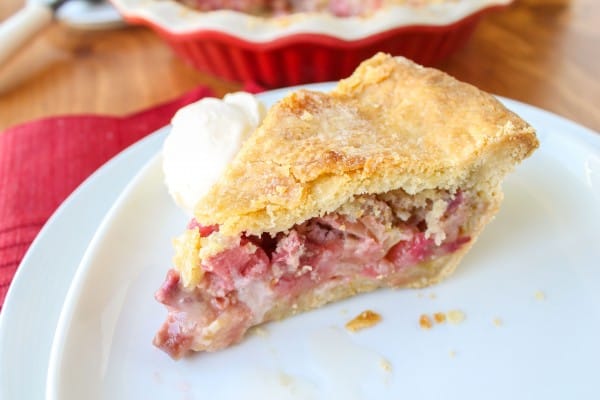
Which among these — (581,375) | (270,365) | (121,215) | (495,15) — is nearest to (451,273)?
(581,375)

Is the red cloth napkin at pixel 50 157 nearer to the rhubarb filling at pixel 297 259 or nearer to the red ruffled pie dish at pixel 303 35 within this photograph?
the red ruffled pie dish at pixel 303 35

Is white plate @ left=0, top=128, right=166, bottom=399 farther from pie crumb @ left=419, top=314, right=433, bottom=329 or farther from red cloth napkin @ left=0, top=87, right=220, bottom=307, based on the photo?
pie crumb @ left=419, top=314, right=433, bottom=329

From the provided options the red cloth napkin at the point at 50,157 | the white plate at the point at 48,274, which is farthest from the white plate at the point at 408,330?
the red cloth napkin at the point at 50,157

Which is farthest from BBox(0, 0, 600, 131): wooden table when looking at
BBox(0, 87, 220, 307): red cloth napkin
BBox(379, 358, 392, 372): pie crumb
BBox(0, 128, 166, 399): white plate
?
BBox(379, 358, 392, 372): pie crumb

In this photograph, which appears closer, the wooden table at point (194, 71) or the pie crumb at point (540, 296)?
the pie crumb at point (540, 296)

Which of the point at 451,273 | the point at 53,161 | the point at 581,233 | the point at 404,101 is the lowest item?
the point at 53,161

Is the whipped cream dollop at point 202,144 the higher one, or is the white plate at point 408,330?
the whipped cream dollop at point 202,144

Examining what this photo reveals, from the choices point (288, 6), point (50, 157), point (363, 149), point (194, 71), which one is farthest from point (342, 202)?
point (288, 6)

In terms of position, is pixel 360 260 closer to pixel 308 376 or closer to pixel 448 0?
pixel 308 376
